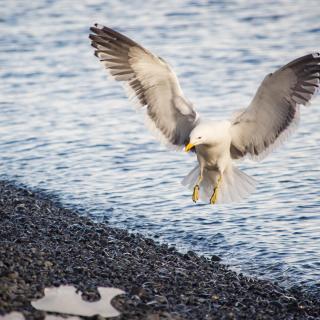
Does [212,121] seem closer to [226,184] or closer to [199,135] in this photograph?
[199,135]

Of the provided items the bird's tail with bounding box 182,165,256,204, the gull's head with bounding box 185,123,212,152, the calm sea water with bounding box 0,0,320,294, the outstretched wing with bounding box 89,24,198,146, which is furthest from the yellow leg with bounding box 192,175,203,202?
the gull's head with bounding box 185,123,212,152

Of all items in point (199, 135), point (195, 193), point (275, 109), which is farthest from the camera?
point (195, 193)

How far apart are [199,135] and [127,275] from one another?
1.65m

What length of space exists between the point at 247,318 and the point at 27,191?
517cm

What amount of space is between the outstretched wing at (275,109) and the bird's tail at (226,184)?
234 millimetres

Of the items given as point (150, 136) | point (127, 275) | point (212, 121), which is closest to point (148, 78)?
point (212, 121)

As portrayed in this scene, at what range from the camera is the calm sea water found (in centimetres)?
1100

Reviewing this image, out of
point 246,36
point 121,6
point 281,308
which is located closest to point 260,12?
point 246,36

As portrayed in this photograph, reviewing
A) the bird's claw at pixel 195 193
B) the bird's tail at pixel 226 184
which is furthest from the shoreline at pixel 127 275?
the bird's tail at pixel 226 184

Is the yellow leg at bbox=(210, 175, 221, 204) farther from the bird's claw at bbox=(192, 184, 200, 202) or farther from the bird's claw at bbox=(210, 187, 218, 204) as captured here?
the bird's claw at bbox=(192, 184, 200, 202)

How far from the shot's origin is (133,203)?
12125 millimetres

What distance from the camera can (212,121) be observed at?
375 inches

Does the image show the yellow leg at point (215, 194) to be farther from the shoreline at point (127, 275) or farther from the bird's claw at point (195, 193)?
the shoreline at point (127, 275)

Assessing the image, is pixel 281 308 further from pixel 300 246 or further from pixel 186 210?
pixel 186 210
